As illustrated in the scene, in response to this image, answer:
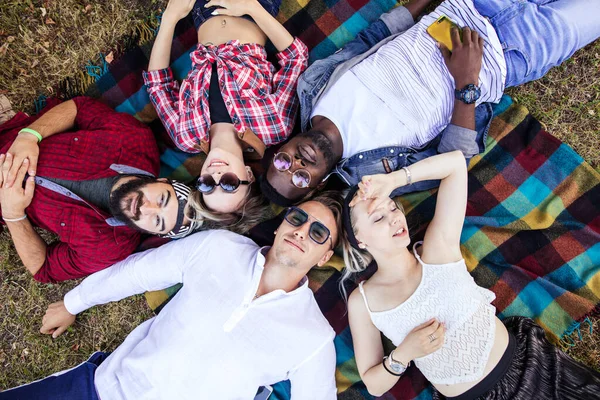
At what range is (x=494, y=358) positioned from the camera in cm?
334

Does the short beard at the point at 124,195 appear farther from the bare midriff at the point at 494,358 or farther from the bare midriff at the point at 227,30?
the bare midriff at the point at 494,358

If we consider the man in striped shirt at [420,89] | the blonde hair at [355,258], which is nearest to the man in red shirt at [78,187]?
the man in striped shirt at [420,89]

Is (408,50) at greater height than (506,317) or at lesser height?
greater

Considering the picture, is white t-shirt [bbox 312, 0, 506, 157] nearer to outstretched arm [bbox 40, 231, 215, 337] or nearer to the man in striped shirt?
the man in striped shirt

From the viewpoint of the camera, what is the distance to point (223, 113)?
4.00 meters

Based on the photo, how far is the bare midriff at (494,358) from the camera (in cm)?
333

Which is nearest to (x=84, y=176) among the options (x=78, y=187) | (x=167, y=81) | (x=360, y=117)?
(x=78, y=187)

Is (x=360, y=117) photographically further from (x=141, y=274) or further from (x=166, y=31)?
(x=141, y=274)

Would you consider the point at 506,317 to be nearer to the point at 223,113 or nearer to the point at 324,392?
the point at 324,392

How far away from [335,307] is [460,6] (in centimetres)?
296

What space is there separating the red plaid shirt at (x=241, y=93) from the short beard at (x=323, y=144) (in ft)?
1.60

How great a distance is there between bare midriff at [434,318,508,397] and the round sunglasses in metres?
1.96

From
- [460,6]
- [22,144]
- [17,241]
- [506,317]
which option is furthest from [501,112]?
[17,241]

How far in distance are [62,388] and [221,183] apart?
2328 millimetres
